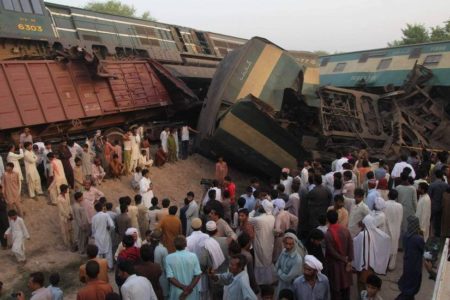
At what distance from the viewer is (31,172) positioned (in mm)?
9383

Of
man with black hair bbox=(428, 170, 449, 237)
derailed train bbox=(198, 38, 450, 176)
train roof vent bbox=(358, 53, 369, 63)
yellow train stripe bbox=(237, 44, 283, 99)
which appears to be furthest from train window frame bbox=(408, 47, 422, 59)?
man with black hair bbox=(428, 170, 449, 237)

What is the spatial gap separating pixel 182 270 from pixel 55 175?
5.55 meters

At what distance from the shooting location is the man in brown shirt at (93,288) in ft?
13.4

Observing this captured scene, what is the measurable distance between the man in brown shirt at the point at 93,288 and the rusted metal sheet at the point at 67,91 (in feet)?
25.3

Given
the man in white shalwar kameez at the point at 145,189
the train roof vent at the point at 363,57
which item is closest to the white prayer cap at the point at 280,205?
the man in white shalwar kameez at the point at 145,189

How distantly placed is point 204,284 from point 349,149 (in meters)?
8.47

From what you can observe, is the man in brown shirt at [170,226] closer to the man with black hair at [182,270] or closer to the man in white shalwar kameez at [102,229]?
the man in white shalwar kameez at [102,229]

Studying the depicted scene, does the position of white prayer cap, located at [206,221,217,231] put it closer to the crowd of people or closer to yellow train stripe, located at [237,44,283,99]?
the crowd of people

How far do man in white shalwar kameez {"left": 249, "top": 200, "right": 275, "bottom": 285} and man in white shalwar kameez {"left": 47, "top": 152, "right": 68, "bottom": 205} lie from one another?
517 centimetres

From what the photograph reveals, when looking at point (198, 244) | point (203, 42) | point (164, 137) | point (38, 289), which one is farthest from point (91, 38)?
point (38, 289)

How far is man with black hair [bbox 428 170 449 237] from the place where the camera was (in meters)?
7.38

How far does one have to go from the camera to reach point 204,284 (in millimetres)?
5430

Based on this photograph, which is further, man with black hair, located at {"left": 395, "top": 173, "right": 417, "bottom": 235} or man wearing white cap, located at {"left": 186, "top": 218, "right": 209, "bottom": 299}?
man with black hair, located at {"left": 395, "top": 173, "right": 417, "bottom": 235}

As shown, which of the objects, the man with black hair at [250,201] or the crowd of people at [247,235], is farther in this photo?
the man with black hair at [250,201]
